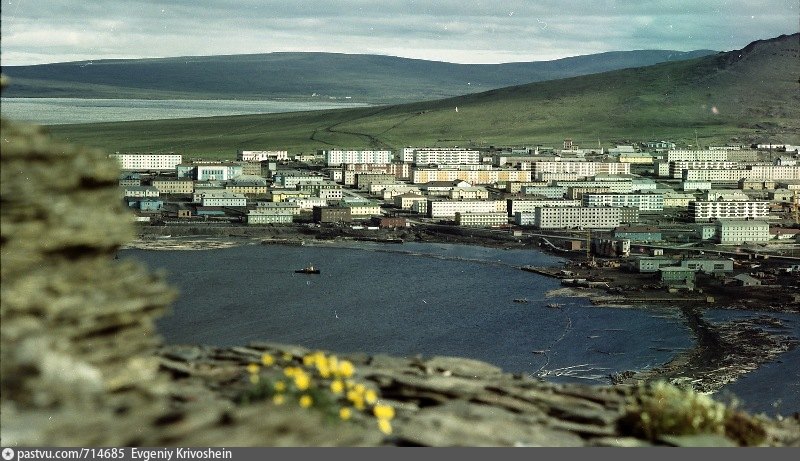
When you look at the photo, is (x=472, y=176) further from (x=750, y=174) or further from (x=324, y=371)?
(x=324, y=371)

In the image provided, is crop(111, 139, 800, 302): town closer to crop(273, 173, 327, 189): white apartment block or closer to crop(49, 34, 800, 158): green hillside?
crop(273, 173, 327, 189): white apartment block

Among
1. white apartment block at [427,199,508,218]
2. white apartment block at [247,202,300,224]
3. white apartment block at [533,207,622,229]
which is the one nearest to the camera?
white apartment block at [247,202,300,224]

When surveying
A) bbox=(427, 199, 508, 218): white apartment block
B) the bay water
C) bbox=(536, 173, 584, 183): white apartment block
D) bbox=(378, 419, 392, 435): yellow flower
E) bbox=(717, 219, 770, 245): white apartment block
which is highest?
the bay water

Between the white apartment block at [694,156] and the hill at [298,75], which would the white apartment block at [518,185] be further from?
the hill at [298,75]

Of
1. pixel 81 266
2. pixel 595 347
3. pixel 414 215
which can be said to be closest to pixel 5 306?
pixel 81 266

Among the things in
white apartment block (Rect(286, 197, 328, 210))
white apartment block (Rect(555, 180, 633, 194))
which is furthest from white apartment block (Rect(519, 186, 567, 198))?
white apartment block (Rect(286, 197, 328, 210))

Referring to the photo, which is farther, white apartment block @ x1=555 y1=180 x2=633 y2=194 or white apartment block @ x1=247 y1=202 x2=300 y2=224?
white apartment block @ x1=555 y1=180 x2=633 y2=194

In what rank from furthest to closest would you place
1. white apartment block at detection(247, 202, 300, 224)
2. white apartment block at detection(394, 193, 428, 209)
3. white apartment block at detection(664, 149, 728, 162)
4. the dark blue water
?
white apartment block at detection(664, 149, 728, 162) < white apartment block at detection(394, 193, 428, 209) < white apartment block at detection(247, 202, 300, 224) < the dark blue water
